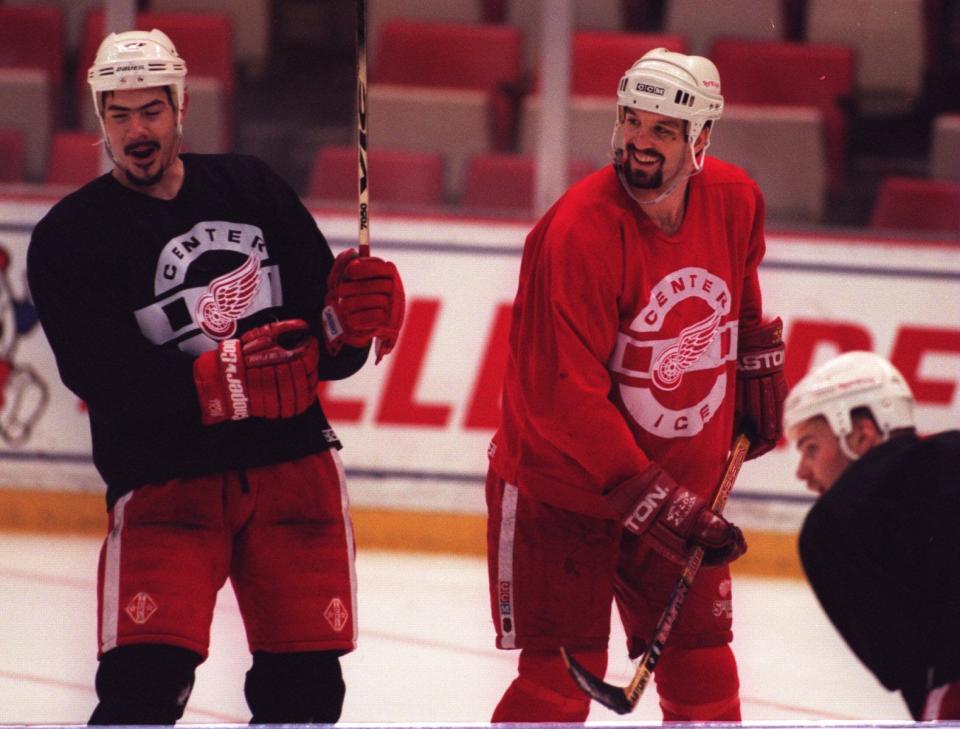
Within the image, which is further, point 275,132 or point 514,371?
point 275,132

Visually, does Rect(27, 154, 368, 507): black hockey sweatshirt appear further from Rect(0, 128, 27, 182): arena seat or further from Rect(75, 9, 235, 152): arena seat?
Rect(0, 128, 27, 182): arena seat

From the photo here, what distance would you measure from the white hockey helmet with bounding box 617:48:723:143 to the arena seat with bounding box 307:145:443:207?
248cm

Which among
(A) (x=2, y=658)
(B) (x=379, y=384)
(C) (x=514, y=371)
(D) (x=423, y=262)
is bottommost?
(A) (x=2, y=658)

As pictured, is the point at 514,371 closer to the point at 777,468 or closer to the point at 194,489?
the point at 194,489

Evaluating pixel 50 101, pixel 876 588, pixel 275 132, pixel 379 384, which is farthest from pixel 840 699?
pixel 50 101

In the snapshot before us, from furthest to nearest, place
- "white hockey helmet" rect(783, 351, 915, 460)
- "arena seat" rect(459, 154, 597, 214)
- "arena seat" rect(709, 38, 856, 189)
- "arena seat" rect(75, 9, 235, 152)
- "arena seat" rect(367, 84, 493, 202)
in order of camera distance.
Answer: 1. "arena seat" rect(367, 84, 493, 202)
2. "arena seat" rect(75, 9, 235, 152)
3. "arena seat" rect(709, 38, 856, 189)
4. "arena seat" rect(459, 154, 597, 214)
5. "white hockey helmet" rect(783, 351, 915, 460)

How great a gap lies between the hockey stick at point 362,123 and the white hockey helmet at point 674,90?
0.35 metres

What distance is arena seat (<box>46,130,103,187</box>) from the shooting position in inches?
192

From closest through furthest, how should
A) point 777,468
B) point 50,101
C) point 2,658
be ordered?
point 2,658, point 777,468, point 50,101

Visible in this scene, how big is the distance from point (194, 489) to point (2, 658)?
147 cm

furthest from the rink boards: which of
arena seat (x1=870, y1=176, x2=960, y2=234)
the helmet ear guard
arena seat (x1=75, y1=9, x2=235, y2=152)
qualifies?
the helmet ear guard

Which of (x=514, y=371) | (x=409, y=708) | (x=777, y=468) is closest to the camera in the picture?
(x=514, y=371)

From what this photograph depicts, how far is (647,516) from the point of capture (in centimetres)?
239

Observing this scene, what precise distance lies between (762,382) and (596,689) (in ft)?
1.75
